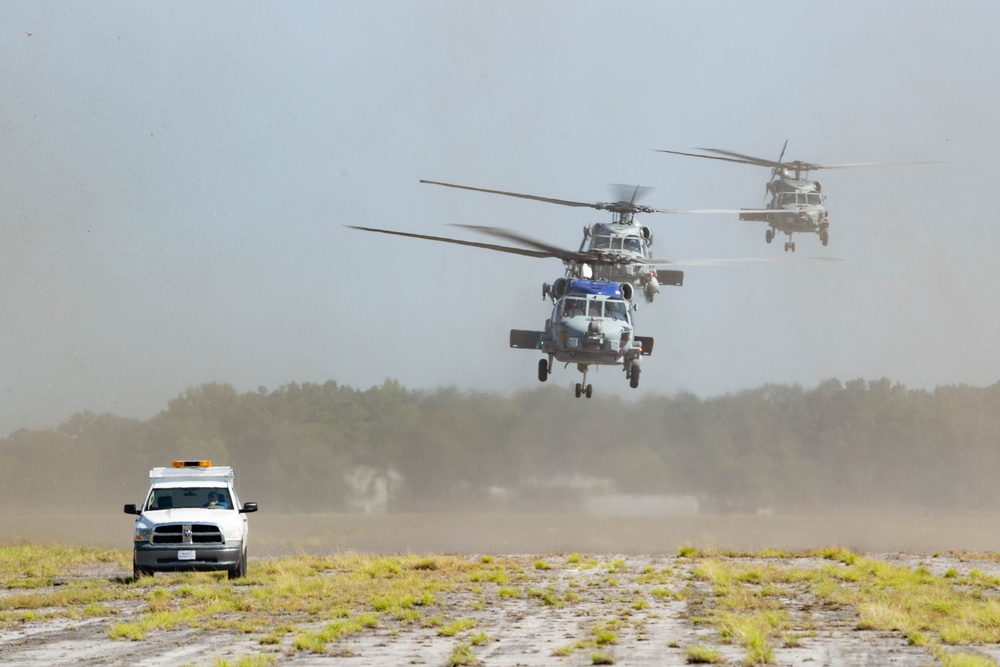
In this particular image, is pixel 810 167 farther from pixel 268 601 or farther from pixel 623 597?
pixel 268 601

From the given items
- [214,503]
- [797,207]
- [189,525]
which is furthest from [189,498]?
[797,207]

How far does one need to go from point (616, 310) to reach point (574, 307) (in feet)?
4.38

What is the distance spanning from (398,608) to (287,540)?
2088 inches

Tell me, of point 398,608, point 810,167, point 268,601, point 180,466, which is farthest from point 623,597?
point 810,167

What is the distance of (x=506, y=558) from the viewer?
44.6 metres

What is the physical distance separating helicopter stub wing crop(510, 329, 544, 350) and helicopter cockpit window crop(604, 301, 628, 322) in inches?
109

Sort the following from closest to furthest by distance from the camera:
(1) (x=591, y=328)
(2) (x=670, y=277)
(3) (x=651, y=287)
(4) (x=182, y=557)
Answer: (4) (x=182, y=557), (1) (x=591, y=328), (3) (x=651, y=287), (2) (x=670, y=277)

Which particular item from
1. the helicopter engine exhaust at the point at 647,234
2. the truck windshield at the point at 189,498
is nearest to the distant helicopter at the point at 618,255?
the helicopter engine exhaust at the point at 647,234

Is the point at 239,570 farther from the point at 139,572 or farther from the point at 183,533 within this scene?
the point at 139,572

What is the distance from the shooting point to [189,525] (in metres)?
30.0

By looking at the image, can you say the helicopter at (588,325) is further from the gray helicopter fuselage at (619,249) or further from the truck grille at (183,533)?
the truck grille at (183,533)

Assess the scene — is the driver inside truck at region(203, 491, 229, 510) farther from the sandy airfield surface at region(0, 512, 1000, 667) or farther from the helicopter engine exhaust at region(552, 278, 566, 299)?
the helicopter engine exhaust at region(552, 278, 566, 299)

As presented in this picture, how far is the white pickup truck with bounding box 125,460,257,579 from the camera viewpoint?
3002 cm

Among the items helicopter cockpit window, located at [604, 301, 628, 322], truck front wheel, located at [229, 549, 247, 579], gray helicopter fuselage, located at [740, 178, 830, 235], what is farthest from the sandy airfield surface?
gray helicopter fuselage, located at [740, 178, 830, 235]
